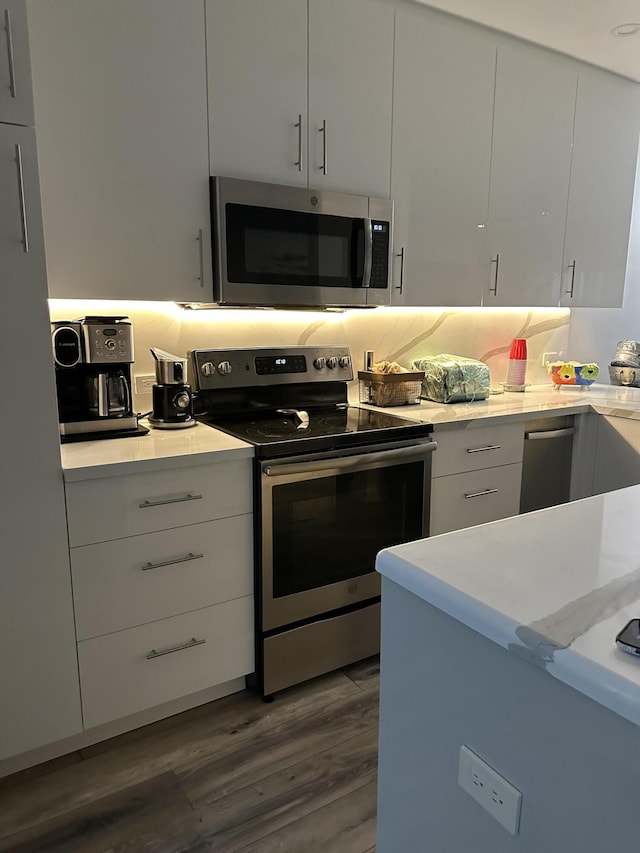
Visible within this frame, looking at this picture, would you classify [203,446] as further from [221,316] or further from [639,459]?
[639,459]

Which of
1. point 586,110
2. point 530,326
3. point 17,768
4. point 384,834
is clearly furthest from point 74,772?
point 586,110

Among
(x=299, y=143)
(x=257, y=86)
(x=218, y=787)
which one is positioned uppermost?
(x=257, y=86)

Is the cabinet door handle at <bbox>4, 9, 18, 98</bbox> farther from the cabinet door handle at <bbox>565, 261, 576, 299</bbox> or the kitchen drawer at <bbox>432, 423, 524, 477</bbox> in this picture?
the cabinet door handle at <bbox>565, 261, 576, 299</bbox>

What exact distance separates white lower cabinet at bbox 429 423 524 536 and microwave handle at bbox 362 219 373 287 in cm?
70

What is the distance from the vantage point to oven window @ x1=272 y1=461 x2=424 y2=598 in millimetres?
2059

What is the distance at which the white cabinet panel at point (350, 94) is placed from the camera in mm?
2264

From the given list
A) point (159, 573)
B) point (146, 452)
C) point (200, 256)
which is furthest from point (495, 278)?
point (159, 573)

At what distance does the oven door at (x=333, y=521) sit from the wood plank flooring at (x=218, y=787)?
344 millimetres

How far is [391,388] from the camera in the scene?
2.70 metres

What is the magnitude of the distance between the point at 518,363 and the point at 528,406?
53 centimetres

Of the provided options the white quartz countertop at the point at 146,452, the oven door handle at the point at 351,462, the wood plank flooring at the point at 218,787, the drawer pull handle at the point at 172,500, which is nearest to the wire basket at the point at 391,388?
the oven door handle at the point at 351,462

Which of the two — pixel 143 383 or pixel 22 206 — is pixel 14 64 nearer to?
pixel 22 206

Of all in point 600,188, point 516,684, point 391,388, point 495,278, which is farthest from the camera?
point 600,188

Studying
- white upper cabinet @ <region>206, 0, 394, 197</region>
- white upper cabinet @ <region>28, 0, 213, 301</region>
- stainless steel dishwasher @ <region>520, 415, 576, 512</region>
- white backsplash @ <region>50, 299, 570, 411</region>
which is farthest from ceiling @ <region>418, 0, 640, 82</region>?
stainless steel dishwasher @ <region>520, 415, 576, 512</region>
